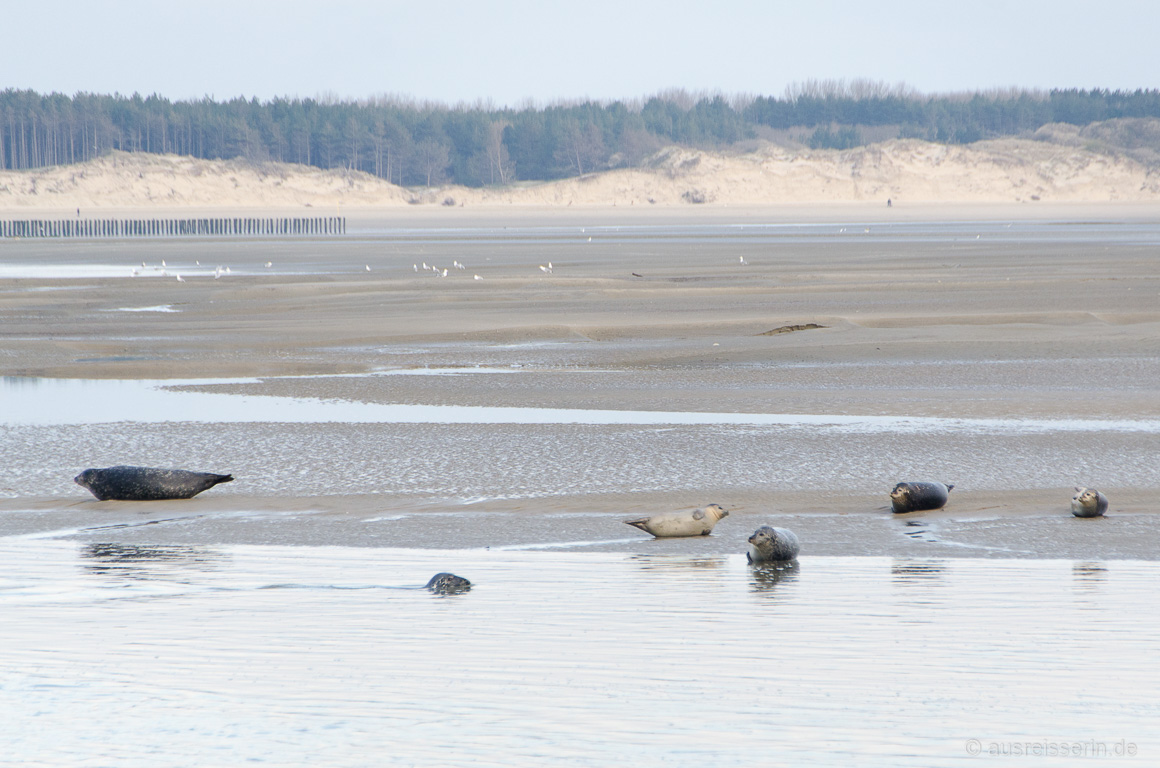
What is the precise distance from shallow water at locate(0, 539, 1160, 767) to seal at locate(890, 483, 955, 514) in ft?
3.16

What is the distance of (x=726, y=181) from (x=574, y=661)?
113 m

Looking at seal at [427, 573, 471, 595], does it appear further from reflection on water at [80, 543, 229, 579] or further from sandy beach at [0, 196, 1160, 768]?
reflection on water at [80, 543, 229, 579]

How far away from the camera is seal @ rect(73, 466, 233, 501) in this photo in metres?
7.48

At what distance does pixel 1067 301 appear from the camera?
68.4 ft

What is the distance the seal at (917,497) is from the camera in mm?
6891

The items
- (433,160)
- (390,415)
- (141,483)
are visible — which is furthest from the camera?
(433,160)

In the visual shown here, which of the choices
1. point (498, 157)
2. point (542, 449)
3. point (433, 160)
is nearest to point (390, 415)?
point (542, 449)

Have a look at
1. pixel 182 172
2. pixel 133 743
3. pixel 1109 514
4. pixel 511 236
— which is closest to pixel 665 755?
pixel 133 743

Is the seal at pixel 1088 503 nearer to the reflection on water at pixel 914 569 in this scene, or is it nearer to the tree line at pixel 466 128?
the reflection on water at pixel 914 569

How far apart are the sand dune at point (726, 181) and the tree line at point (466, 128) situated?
405 inches

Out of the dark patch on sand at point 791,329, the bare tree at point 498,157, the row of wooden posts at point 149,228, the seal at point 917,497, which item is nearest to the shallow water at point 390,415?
the seal at point 917,497

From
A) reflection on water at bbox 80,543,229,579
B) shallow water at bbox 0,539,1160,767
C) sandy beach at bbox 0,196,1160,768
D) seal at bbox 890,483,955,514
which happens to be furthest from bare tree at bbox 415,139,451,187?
shallow water at bbox 0,539,1160,767

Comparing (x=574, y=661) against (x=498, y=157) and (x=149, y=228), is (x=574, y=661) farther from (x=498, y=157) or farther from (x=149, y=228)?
(x=498, y=157)

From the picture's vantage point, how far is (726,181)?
115 m
